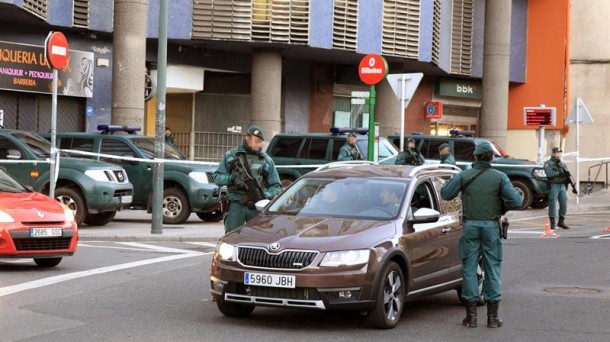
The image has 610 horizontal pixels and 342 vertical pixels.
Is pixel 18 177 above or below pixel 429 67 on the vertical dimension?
below

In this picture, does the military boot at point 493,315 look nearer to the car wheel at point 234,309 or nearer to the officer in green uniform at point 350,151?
the car wheel at point 234,309

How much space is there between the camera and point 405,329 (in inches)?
407

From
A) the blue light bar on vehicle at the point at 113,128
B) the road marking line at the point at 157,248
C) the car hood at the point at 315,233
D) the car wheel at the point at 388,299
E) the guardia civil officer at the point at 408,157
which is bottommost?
the road marking line at the point at 157,248

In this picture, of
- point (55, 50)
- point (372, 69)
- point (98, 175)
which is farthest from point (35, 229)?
point (372, 69)

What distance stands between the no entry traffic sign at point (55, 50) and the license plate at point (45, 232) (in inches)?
252

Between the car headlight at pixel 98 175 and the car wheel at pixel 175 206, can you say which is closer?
the car headlight at pixel 98 175

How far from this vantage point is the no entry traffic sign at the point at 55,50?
65.4ft

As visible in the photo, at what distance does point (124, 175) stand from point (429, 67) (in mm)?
20271

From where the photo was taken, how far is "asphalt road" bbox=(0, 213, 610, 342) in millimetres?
9875

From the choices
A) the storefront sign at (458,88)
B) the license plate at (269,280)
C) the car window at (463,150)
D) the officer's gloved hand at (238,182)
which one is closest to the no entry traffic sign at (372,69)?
the car window at (463,150)

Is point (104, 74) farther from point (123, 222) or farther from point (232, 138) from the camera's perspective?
point (123, 222)

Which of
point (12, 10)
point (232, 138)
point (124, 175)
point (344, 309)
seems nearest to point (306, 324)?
point (344, 309)

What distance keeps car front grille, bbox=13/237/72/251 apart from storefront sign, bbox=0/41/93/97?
47.4ft

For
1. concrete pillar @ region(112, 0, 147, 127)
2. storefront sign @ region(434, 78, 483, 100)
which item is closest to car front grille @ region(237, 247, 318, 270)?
concrete pillar @ region(112, 0, 147, 127)
